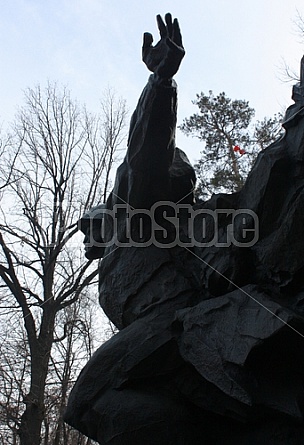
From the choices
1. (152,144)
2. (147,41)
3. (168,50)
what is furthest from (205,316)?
(147,41)

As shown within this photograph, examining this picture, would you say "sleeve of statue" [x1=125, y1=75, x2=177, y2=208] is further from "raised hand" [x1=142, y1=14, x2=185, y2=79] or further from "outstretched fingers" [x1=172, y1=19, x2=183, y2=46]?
"outstretched fingers" [x1=172, y1=19, x2=183, y2=46]

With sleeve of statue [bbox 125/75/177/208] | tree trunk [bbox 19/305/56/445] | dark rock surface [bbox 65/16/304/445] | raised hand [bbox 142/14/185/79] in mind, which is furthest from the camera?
tree trunk [bbox 19/305/56/445]

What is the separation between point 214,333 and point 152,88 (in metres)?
1.50

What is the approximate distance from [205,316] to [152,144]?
3.77 ft

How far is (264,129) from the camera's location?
40.2 feet

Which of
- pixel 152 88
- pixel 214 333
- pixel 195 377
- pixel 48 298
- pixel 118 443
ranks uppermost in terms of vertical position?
pixel 48 298

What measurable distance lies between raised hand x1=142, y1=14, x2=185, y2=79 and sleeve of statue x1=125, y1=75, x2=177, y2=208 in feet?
0.22

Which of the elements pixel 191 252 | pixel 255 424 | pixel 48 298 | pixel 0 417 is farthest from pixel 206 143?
pixel 255 424

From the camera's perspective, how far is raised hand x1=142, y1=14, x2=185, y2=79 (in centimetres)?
285

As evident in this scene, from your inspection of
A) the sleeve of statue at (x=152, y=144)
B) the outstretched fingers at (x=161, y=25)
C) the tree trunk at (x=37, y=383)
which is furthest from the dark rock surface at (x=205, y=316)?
the tree trunk at (x=37, y=383)

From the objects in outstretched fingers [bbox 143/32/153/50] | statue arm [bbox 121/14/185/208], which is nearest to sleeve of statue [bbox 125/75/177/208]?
statue arm [bbox 121/14/185/208]

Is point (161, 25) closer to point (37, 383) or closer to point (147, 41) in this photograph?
point (147, 41)

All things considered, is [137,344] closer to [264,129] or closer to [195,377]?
[195,377]

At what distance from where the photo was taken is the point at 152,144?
311 cm
